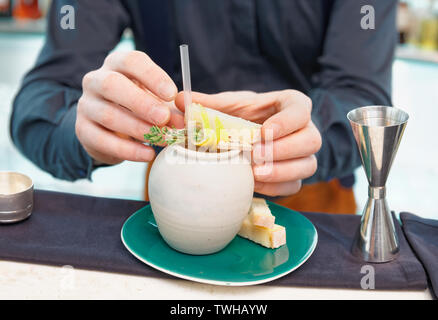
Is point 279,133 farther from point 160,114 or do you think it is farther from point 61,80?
point 61,80

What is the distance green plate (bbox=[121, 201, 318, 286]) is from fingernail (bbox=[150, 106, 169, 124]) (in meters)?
0.15

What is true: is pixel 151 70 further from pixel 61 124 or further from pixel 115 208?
pixel 61 124

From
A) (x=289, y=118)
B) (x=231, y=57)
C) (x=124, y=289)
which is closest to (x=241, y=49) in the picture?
(x=231, y=57)

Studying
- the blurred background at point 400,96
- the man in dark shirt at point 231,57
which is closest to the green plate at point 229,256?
the man in dark shirt at point 231,57

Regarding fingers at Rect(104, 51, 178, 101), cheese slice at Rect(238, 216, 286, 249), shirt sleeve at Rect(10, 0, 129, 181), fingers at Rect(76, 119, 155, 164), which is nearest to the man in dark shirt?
shirt sleeve at Rect(10, 0, 129, 181)

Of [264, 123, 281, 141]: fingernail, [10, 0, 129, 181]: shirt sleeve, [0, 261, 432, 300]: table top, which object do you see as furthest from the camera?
[10, 0, 129, 181]: shirt sleeve

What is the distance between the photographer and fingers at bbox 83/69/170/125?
71 centimetres

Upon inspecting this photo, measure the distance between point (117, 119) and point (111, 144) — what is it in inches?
1.6

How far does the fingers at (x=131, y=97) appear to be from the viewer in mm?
709

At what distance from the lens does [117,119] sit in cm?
75

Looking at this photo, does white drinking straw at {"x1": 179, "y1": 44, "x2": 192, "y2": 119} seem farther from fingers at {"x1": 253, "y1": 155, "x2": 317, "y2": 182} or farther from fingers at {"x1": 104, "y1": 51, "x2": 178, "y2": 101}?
fingers at {"x1": 253, "y1": 155, "x2": 317, "y2": 182}

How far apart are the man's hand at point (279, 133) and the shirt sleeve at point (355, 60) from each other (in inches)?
12.0

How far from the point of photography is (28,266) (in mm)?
655

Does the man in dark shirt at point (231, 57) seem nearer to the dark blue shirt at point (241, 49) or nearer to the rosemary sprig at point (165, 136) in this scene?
the dark blue shirt at point (241, 49)
